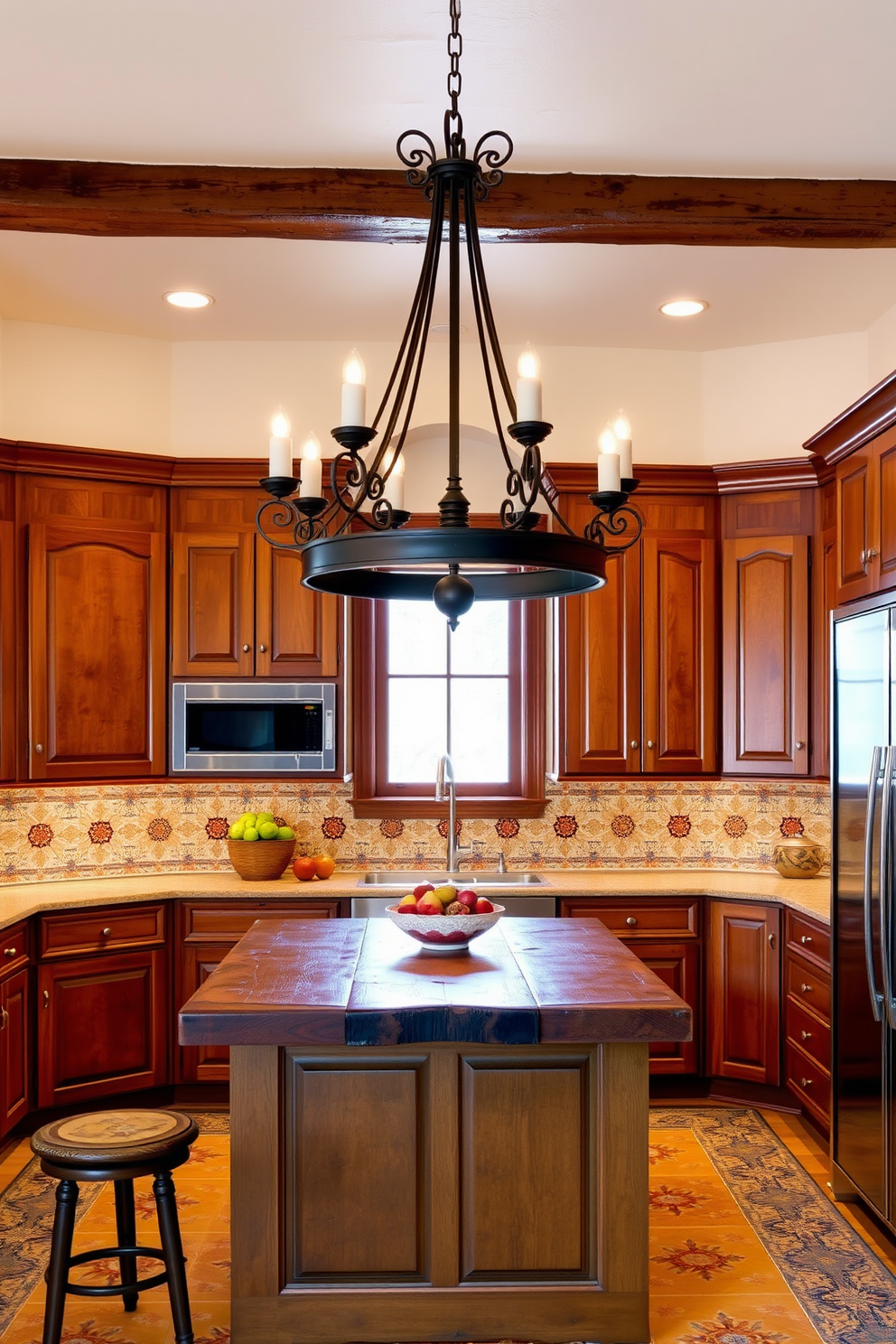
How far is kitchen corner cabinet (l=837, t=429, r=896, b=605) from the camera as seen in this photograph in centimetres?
364

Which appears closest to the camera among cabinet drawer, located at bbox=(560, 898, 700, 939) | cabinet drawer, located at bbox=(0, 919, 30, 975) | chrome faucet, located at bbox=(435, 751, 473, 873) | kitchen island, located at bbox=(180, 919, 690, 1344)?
kitchen island, located at bbox=(180, 919, 690, 1344)

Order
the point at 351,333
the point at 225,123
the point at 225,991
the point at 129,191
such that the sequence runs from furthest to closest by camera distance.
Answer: the point at 351,333 → the point at 129,191 → the point at 225,123 → the point at 225,991

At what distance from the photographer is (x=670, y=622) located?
5180 mm

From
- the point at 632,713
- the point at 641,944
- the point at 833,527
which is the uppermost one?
the point at 833,527

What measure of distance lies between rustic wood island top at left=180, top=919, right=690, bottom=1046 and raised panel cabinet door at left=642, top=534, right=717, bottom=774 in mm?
1801

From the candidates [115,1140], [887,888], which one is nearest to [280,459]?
[115,1140]

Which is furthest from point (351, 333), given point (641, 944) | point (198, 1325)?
point (198, 1325)

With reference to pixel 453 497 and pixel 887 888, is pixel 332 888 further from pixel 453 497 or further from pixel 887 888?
pixel 453 497

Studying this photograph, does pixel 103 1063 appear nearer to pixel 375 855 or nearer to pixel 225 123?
pixel 375 855

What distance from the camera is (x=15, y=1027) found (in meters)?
4.29

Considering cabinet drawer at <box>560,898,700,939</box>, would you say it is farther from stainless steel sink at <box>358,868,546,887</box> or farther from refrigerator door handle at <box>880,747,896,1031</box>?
refrigerator door handle at <box>880,747,896,1031</box>

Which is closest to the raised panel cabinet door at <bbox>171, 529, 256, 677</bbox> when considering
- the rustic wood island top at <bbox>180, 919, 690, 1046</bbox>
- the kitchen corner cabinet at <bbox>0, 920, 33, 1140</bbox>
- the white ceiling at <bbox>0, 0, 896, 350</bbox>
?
the white ceiling at <bbox>0, 0, 896, 350</bbox>

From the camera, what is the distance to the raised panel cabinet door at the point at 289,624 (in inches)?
202

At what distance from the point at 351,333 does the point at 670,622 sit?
181cm
